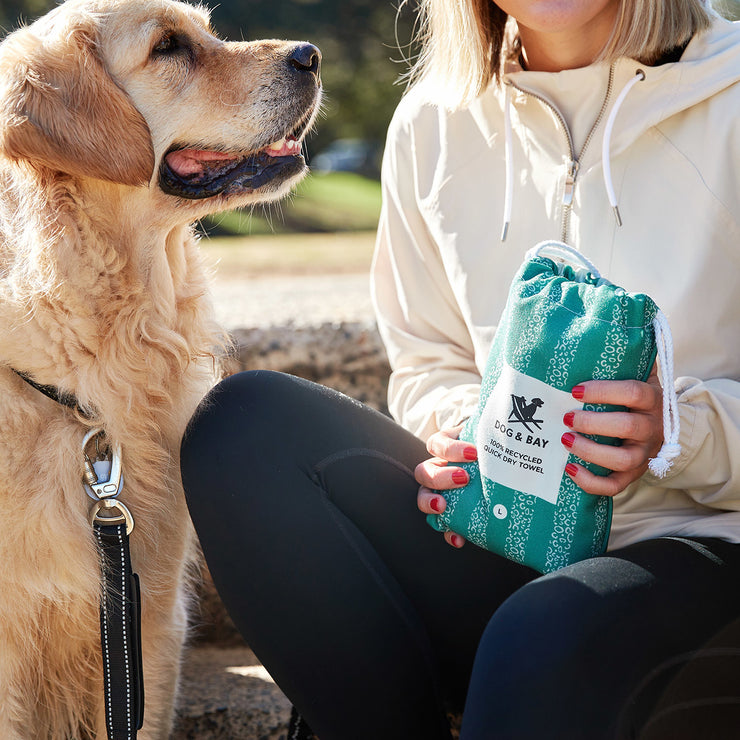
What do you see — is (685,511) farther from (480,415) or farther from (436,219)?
(436,219)

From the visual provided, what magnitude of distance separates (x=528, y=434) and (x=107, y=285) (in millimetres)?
869

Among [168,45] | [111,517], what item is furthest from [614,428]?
[168,45]

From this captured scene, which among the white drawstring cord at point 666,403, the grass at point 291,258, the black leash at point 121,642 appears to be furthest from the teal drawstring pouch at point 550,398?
the grass at point 291,258

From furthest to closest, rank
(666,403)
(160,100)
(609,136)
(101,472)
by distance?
(160,100), (101,472), (609,136), (666,403)

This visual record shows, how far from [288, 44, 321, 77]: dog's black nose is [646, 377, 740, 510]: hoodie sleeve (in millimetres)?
1078

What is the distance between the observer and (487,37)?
1.77 metres

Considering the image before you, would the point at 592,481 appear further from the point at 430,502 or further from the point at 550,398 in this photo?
the point at 430,502

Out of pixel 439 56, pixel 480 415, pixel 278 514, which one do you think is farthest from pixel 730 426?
pixel 439 56

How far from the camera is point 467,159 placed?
1729 millimetres

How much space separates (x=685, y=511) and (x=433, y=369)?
569mm

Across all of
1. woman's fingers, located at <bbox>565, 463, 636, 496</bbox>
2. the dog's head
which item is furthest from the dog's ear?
woman's fingers, located at <bbox>565, 463, 636, 496</bbox>

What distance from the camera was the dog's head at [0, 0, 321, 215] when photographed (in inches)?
60.5

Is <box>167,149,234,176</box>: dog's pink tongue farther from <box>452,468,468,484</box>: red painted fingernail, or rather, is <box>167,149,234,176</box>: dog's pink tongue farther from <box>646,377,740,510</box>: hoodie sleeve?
<box>646,377,740,510</box>: hoodie sleeve

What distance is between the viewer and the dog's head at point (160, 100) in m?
1.54
